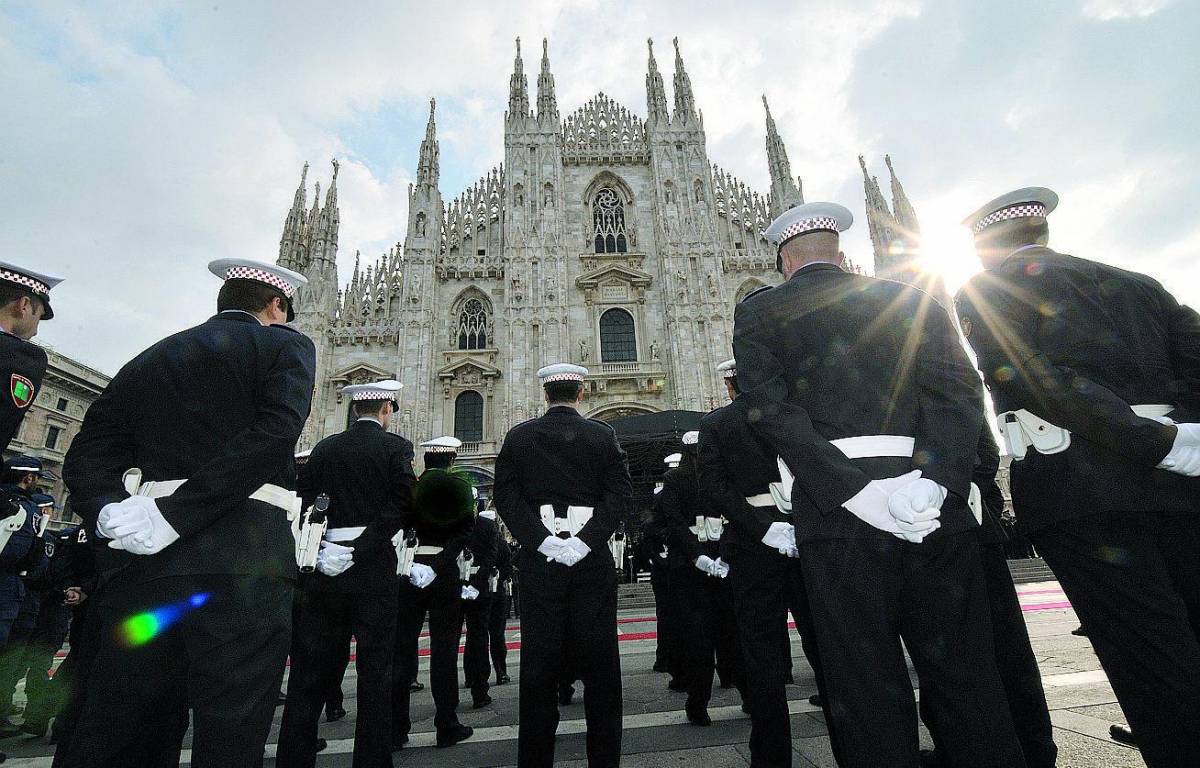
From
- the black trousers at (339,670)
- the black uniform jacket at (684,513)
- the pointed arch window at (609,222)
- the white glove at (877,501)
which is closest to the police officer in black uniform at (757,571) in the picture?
the black uniform jacket at (684,513)

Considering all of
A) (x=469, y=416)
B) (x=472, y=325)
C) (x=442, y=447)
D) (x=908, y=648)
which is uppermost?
(x=472, y=325)

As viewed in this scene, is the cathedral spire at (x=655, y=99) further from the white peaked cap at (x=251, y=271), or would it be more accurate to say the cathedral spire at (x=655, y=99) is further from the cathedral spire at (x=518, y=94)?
the white peaked cap at (x=251, y=271)

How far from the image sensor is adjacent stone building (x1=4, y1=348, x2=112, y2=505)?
24734mm

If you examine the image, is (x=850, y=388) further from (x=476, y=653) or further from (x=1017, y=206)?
(x=476, y=653)

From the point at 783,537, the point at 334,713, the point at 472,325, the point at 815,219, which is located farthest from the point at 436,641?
the point at 472,325

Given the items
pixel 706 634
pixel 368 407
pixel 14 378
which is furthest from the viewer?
pixel 706 634

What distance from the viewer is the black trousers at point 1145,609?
193cm

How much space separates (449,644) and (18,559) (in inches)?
154

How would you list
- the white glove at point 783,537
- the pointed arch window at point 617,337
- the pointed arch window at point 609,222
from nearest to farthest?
the white glove at point 783,537 → the pointed arch window at point 617,337 → the pointed arch window at point 609,222

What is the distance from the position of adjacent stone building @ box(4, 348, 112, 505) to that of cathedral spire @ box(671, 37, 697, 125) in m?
29.3

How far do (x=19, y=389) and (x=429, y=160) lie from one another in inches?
1028

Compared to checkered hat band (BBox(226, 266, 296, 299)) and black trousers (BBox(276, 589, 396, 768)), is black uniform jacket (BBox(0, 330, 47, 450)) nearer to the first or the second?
checkered hat band (BBox(226, 266, 296, 299))

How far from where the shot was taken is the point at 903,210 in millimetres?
26125

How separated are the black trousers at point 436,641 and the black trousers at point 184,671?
2.18m
